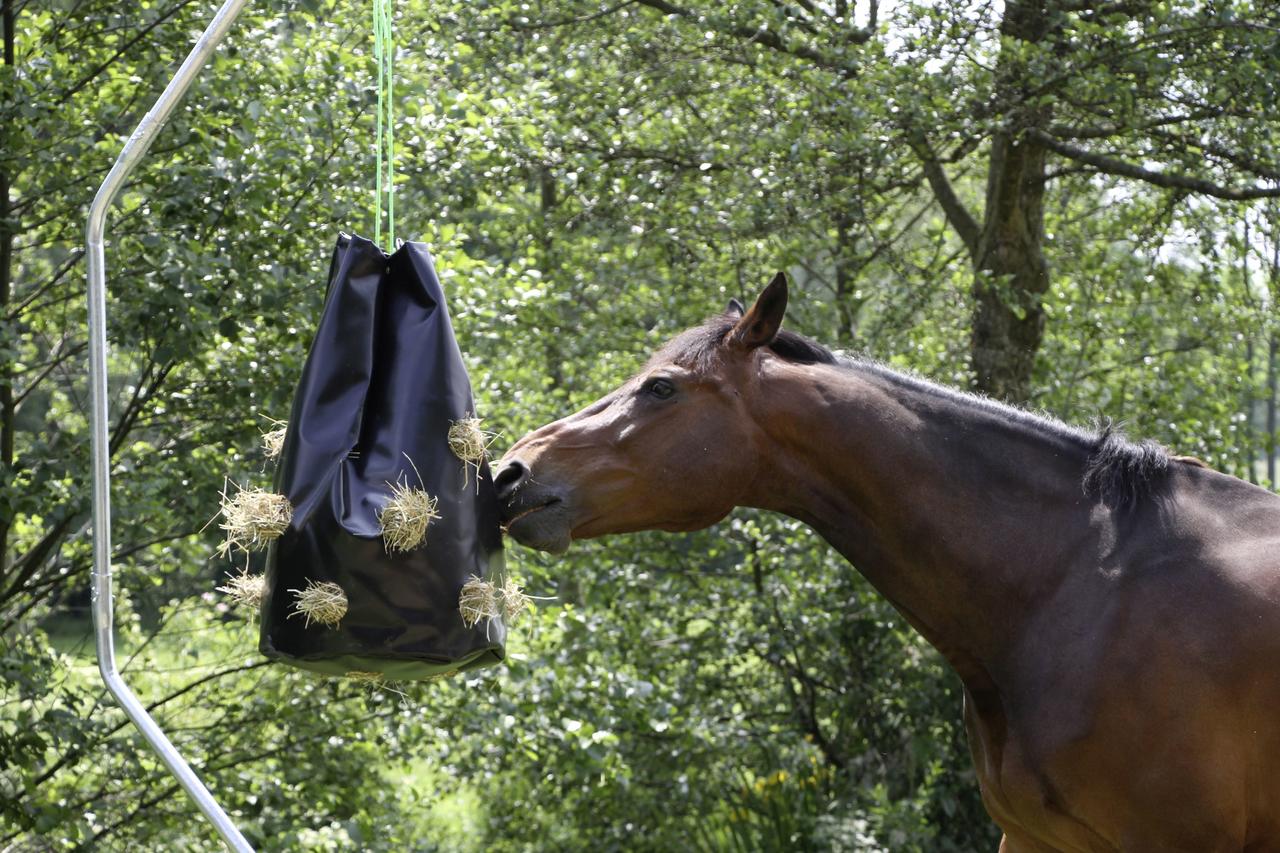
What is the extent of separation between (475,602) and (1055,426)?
58.2 inches

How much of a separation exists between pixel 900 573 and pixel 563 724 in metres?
3.05

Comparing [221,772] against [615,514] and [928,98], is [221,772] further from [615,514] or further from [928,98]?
[928,98]

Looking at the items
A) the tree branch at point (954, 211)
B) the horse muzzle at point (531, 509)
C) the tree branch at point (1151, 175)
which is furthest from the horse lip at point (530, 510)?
the tree branch at point (954, 211)

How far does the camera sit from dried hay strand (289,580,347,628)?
2496mm

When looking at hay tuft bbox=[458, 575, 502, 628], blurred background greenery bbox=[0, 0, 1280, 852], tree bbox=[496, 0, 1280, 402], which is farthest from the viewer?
tree bbox=[496, 0, 1280, 402]

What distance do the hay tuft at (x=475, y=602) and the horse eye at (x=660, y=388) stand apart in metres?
0.67

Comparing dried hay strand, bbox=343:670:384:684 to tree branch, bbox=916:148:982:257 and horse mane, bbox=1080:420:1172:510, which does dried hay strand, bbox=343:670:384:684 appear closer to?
horse mane, bbox=1080:420:1172:510

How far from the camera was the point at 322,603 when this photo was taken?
2.49 m

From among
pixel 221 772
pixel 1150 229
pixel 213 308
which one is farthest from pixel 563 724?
pixel 1150 229

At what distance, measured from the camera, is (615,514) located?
304cm

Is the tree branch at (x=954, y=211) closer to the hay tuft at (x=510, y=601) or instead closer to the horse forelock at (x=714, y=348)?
the horse forelock at (x=714, y=348)

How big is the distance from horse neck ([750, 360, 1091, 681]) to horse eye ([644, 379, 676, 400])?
0.21 m

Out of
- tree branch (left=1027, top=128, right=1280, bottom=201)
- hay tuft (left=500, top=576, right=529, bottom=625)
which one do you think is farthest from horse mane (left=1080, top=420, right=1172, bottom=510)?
tree branch (left=1027, top=128, right=1280, bottom=201)

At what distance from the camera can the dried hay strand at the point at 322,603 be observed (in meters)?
2.50
